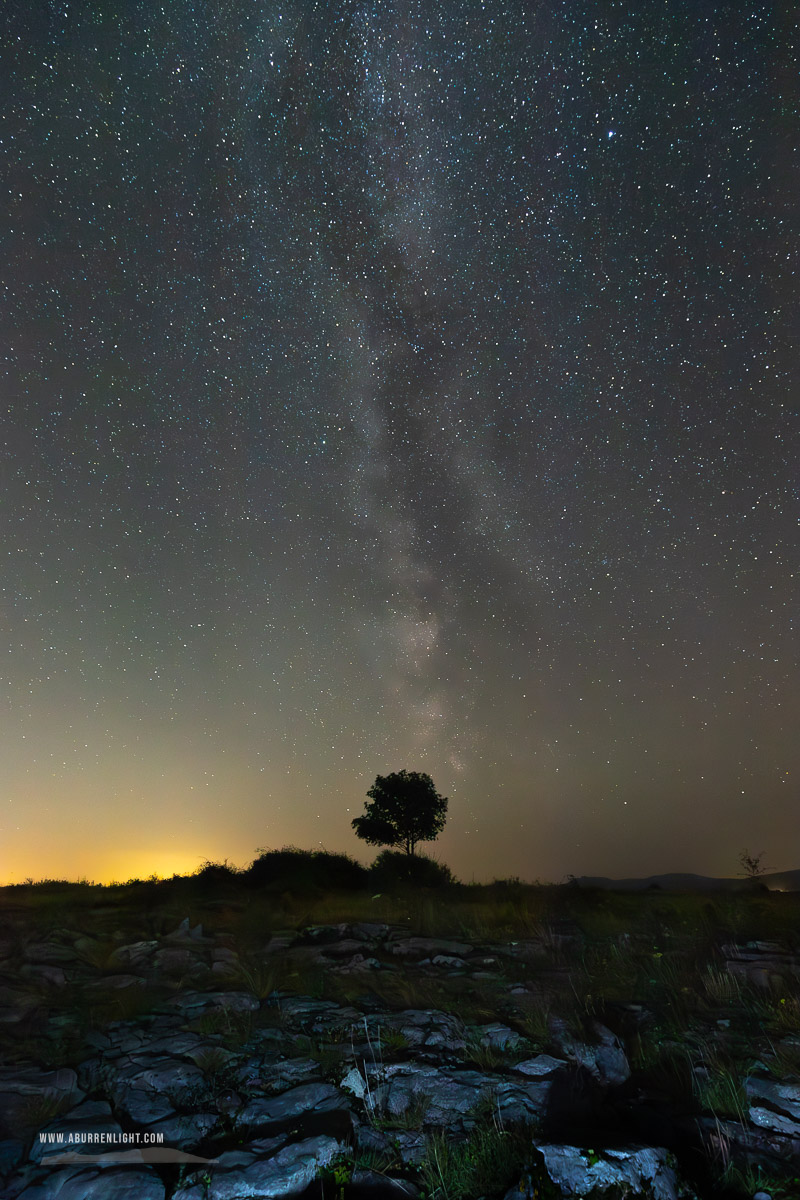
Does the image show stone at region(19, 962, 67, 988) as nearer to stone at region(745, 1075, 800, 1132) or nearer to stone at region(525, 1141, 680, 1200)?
stone at region(525, 1141, 680, 1200)

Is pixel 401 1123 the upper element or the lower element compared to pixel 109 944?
lower

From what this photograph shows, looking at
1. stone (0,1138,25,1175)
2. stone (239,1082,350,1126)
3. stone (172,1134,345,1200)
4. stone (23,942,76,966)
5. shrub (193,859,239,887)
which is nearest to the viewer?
stone (172,1134,345,1200)

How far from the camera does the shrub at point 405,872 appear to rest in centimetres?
2423

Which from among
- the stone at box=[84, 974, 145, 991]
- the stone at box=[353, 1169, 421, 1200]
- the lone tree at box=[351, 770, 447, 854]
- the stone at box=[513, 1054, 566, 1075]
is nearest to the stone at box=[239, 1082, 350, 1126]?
the stone at box=[353, 1169, 421, 1200]

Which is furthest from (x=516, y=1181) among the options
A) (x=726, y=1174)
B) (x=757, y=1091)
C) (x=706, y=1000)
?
(x=706, y=1000)

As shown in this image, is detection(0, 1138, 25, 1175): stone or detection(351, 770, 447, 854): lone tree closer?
detection(0, 1138, 25, 1175): stone

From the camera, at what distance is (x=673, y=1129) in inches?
220

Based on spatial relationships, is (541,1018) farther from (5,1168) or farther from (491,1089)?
(5,1168)

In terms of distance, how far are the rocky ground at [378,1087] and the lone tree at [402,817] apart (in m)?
25.8

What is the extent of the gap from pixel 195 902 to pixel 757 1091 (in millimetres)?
14764

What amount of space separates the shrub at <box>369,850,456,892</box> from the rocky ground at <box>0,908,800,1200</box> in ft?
46.2

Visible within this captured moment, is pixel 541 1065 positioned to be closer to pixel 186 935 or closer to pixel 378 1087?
pixel 378 1087

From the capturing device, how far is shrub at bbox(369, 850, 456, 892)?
24.2 metres

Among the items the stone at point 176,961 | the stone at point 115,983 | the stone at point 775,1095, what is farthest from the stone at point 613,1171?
the stone at point 176,961
